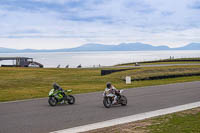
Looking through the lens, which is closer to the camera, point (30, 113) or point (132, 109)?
point (30, 113)

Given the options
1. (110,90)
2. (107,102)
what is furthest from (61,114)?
(110,90)

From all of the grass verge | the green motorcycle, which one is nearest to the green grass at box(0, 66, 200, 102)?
the green motorcycle

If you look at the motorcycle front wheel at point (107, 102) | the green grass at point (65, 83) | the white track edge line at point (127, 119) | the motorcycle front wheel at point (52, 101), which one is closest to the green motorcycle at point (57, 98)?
the motorcycle front wheel at point (52, 101)

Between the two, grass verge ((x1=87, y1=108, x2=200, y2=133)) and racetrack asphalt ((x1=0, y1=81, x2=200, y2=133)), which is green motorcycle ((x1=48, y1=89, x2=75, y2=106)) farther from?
grass verge ((x1=87, y1=108, x2=200, y2=133))

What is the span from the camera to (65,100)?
50.5ft

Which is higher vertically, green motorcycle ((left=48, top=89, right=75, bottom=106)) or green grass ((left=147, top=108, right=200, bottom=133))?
green motorcycle ((left=48, top=89, right=75, bottom=106))

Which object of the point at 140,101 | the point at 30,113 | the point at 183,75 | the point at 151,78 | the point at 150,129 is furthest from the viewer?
the point at 183,75

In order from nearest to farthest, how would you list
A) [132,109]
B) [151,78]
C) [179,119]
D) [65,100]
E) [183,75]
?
[179,119] < [132,109] < [65,100] < [151,78] < [183,75]

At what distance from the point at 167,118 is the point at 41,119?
455cm

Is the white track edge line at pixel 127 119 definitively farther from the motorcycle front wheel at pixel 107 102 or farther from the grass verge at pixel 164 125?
the motorcycle front wheel at pixel 107 102

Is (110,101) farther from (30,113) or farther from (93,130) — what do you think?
(93,130)

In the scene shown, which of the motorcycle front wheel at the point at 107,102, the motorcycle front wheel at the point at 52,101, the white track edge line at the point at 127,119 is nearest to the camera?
the white track edge line at the point at 127,119

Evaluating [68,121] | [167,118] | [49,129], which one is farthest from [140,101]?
[49,129]

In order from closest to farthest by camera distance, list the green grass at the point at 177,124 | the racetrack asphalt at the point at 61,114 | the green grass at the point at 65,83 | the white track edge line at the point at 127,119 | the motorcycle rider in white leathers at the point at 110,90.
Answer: the green grass at the point at 177,124 → the white track edge line at the point at 127,119 → the racetrack asphalt at the point at 61,114 → the motorcycle rider in white leathers at the point at 110,90 → the green grass at the point at 65,83
